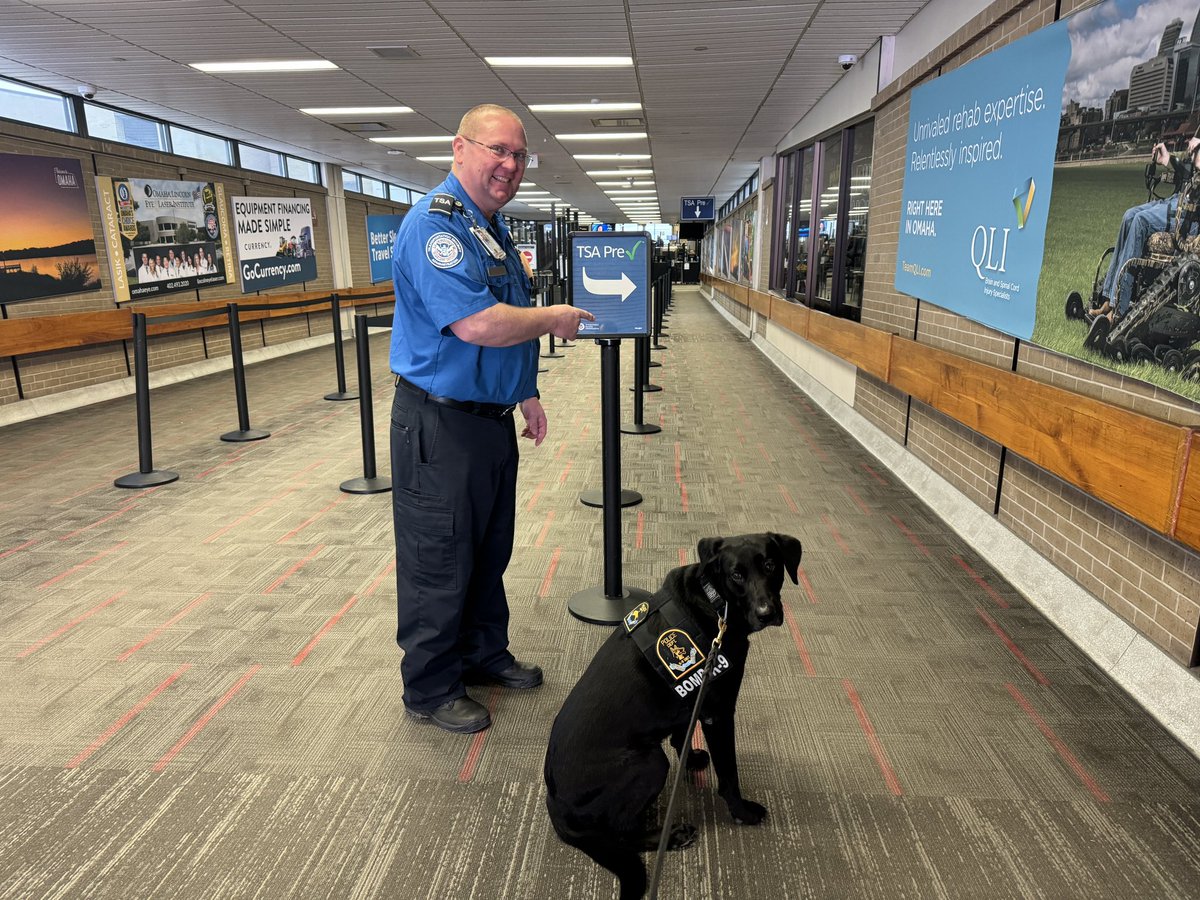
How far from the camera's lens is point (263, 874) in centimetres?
175

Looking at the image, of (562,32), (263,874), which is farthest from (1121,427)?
(562,32)

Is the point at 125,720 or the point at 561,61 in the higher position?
the point at 561,61

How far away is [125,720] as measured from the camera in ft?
7.68

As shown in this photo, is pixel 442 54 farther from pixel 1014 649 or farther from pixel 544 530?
pixel 1014 649

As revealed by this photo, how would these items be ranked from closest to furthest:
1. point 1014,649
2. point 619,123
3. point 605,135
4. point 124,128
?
point 1014,649
point 124,128
point 619,123
point 605,135

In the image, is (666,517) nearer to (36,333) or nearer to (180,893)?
(180,893)

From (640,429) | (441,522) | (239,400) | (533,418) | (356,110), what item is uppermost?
(356,110)

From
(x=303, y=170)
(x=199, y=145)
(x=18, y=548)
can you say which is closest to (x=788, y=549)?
(x=18, y=548)

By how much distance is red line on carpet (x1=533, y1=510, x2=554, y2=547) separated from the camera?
12.4 feet

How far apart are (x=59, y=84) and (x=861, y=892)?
920 cm

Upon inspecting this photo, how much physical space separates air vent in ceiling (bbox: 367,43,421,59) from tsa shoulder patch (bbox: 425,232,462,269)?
4.87m

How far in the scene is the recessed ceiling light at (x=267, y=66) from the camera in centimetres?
641

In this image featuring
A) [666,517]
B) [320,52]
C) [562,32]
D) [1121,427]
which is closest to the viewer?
[1121,427]

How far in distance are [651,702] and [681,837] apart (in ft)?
1.43
